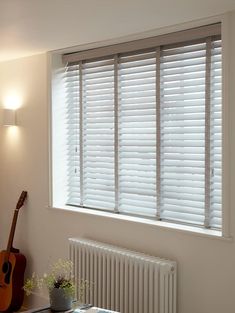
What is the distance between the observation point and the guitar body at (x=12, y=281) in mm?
4109

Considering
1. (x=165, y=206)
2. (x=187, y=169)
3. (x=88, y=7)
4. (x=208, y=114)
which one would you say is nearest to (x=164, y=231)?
(x=165, y=206)

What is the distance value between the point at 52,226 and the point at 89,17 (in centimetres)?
201

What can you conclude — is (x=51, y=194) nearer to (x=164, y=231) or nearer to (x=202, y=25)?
(x=164, y=231)

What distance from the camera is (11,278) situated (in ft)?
→ 13.5

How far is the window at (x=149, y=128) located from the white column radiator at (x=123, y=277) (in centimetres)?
38

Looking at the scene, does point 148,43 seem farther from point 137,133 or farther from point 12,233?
point 12,233

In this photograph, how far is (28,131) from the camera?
14.2 ft

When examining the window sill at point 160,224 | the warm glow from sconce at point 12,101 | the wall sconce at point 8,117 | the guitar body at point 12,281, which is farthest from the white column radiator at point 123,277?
the warm glow from sconce at point 12,101

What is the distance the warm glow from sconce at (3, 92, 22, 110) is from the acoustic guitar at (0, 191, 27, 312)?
1180 millimetres

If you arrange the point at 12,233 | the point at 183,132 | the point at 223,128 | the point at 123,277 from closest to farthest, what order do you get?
the point at 223,128
the point at 183,132
the point at 123,277
the point at 12,233

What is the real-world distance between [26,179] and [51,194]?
0.40 meters

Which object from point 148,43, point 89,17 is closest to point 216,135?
point 148,43

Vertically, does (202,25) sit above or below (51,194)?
above

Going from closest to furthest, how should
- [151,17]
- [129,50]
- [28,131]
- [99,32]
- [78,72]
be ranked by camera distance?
[151,17] → [99,32] → [129,50] → [78,72] → [28,131]
